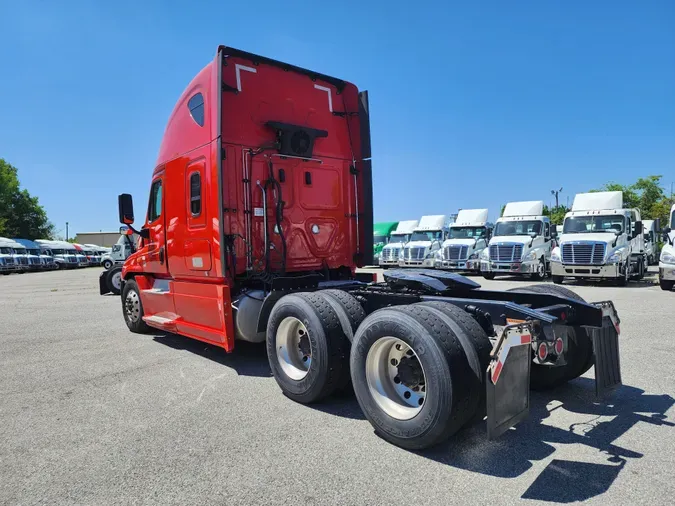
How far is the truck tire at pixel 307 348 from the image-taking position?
4227 mm

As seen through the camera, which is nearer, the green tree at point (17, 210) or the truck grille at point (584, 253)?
the truck grille at point (584, 253)

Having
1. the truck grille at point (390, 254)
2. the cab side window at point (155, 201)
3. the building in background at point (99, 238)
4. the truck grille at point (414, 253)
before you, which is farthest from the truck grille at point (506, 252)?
the building in background at point (99, 238)

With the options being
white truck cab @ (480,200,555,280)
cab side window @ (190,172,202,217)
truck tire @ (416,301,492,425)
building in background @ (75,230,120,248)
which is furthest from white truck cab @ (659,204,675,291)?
building in background @ (75,230,120,248)

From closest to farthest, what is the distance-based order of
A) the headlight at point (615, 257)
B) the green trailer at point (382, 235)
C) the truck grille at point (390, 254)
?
the headlight at point (615, 257) < the truck grille at point (390, 254) < the green trailer at point (382, 235)

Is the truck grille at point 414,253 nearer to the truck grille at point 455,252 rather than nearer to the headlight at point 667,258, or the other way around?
the truck grille at point 455,252

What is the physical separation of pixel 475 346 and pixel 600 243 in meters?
14.9

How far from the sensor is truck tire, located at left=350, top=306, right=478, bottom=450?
318 cm

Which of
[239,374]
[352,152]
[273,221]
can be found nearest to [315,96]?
[352,152]

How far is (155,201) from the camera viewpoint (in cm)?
733

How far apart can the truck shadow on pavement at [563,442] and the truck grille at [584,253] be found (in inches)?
498

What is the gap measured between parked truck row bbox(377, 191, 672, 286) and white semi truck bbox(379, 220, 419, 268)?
50 cm

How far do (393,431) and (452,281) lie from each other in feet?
5.94

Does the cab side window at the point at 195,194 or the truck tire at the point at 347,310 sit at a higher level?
the cab side window at the point at 195,194

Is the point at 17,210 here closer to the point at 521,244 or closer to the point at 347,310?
the point at 521,244
